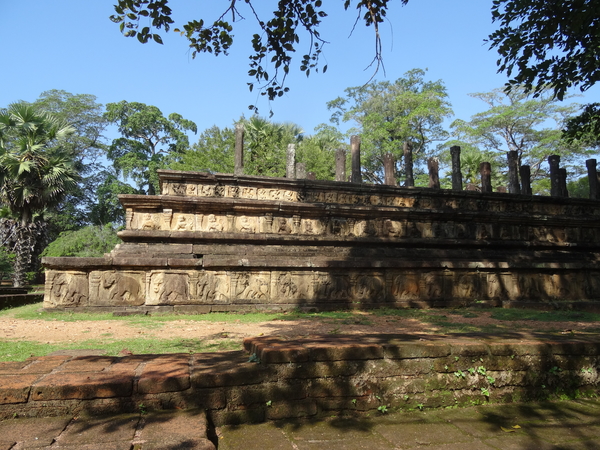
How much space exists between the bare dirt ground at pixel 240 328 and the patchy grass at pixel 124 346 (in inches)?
12.5

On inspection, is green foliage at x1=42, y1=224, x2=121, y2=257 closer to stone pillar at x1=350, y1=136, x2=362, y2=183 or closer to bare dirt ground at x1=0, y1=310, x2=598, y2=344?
bare dirt ground at x1=0, y1=310, x2=598, y2=344

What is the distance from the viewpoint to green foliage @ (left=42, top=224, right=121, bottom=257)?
63.8ft

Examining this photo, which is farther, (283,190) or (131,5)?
(283,190)

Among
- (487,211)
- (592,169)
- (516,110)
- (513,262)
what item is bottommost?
(513,262)

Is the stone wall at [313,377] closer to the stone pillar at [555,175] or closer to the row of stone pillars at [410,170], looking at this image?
the row of stone pillars at [410,170]

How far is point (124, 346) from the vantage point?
480 centimetres

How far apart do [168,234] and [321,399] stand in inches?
310

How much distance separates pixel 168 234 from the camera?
9.95 meters

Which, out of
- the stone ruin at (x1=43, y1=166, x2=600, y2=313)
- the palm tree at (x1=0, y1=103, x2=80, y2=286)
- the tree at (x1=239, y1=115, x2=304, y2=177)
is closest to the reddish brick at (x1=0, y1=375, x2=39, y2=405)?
the stone ruin at (x1=43, y1=166, x2=600, y2=313)

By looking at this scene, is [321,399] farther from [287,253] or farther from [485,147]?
[485,147]

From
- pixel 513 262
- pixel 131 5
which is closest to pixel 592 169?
pixel 513 262

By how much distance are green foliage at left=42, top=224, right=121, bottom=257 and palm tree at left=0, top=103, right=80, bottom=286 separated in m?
2.28

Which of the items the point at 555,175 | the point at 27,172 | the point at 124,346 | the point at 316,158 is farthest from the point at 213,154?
the point at 124,346

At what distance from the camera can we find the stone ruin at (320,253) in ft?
28.5
